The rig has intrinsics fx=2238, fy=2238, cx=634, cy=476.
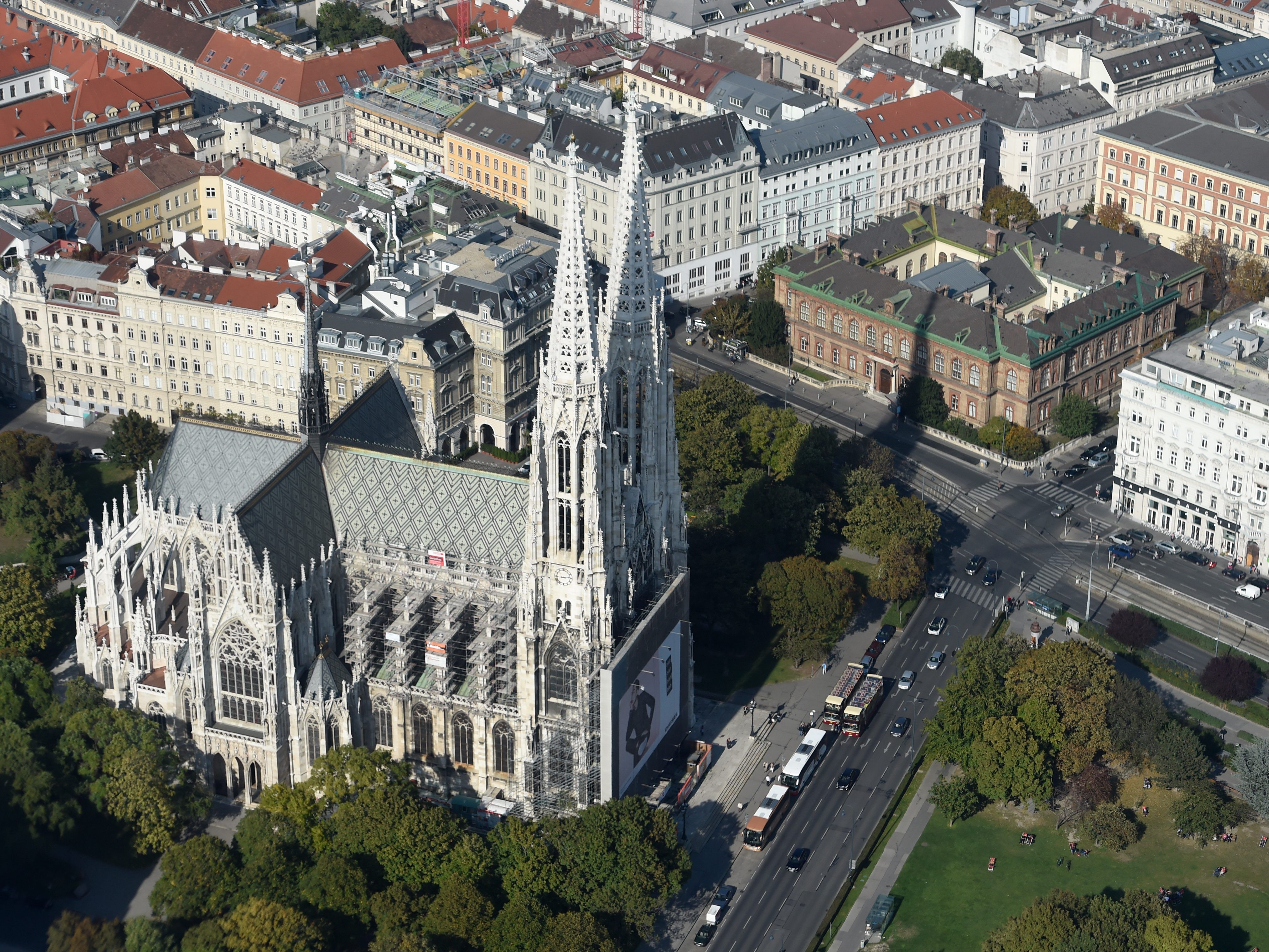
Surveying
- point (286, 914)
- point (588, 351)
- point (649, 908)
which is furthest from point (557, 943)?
point (588, 351)

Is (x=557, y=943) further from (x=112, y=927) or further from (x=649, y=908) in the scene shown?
(x=112, y=927)

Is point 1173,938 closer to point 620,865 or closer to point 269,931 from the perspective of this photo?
point 620,865

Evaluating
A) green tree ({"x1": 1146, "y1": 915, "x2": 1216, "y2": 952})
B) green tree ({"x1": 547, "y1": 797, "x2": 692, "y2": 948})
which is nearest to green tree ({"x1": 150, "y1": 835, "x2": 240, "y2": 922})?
green tree ({"x1": 547, "y1": 797, "x2": 692, "y2": 948})

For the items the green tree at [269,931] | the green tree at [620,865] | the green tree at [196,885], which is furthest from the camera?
the green tree at [620,865]

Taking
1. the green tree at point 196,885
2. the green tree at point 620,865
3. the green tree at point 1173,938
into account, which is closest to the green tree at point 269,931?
the green tree at point 196,885

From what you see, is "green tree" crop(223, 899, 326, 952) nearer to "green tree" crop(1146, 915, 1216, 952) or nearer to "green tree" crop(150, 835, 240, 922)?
"green tree" crop(150, 835, 240, 922)

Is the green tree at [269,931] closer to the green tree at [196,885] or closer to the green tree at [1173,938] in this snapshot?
the green tree at [196,885]

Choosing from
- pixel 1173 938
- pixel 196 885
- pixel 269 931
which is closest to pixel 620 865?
pixel 269 931
